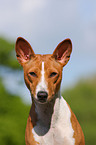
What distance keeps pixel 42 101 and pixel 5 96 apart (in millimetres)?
30639

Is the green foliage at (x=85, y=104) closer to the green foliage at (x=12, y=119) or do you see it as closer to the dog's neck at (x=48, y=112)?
the green foliage at (x=12, y=119)

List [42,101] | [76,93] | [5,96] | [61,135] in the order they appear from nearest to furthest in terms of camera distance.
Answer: [42,101]
[61,135]
[5,96]
[76,93]

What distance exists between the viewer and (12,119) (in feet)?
122

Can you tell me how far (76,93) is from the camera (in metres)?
51.6

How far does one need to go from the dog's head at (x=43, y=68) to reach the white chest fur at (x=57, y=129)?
524 millimetres

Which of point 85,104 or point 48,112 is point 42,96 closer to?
point 48,112

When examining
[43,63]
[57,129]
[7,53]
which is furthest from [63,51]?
[7,53]

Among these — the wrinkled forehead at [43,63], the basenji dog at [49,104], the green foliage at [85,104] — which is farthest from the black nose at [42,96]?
the green foliage at [85,104]

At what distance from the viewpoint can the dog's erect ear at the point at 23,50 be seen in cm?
770

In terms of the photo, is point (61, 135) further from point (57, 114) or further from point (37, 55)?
point (37, 55)

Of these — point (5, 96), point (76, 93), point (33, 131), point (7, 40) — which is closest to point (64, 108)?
point (33, 131)

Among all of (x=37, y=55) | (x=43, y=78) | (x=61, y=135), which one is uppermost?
(x=37, y=55)

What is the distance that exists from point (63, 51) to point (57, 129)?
160cm

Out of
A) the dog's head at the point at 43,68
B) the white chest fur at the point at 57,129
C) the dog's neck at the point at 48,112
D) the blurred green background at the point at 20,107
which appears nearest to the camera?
the dog's head at the point at 43,68
